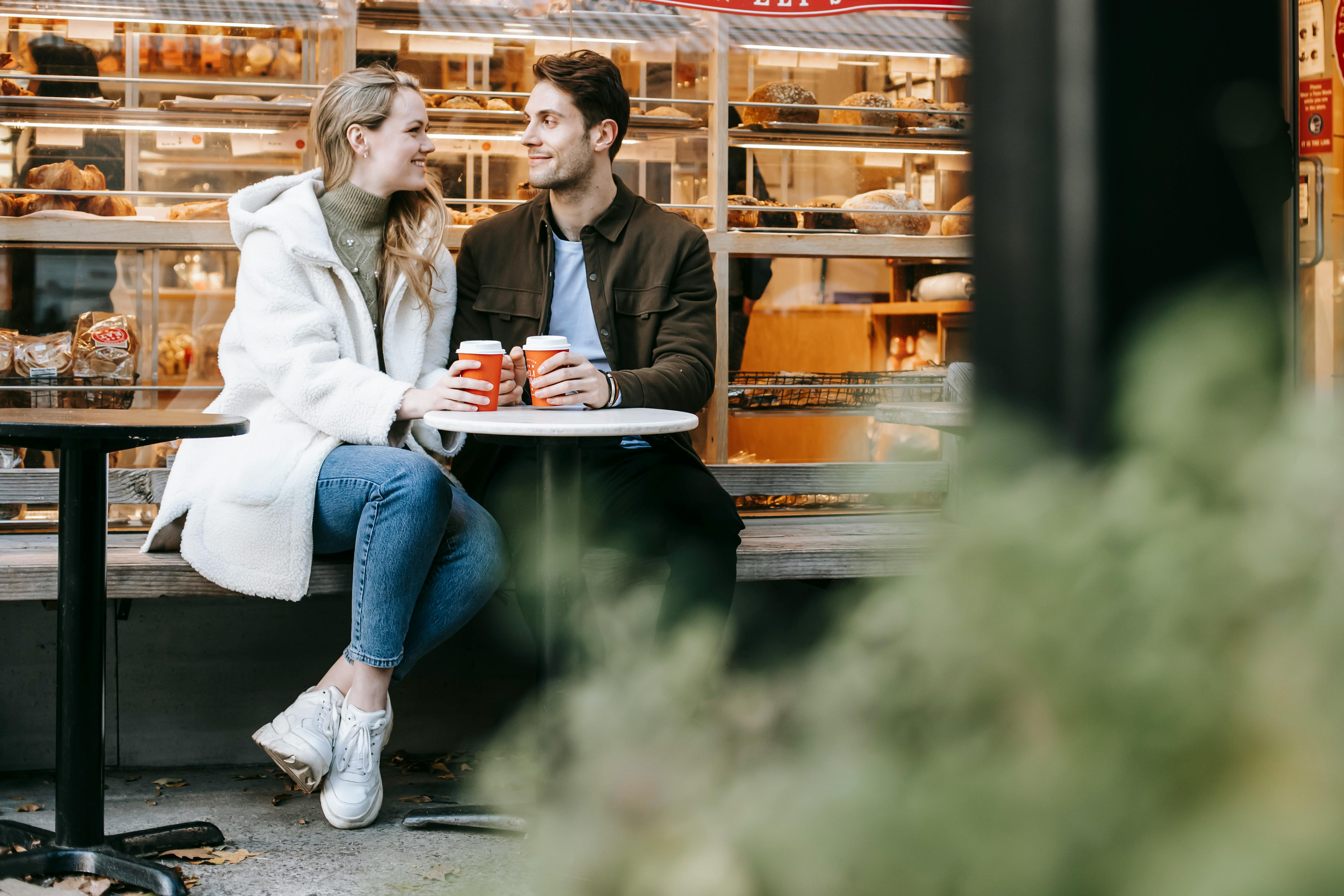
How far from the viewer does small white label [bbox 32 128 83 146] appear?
3545 millimetres

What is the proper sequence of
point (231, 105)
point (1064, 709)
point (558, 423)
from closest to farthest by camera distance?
point (1064, 709) < point (558, 423) < point (231, 105)

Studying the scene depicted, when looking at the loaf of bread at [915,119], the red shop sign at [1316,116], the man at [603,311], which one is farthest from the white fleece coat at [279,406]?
the red shop sign at [1316,116]

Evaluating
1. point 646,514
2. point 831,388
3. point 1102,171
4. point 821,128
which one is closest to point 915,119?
point 821,128

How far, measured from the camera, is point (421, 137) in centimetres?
280

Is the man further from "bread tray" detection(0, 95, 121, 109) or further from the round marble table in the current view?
"bread tray" detection(0, 95, 121, 109)

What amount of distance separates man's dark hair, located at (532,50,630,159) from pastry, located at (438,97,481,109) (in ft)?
2.81

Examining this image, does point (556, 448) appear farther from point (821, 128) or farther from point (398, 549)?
point (821, 128)

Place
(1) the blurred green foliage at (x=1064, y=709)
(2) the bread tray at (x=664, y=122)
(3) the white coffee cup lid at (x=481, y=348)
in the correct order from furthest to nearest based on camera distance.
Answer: (2) the bread tray at (x=664, y=122)
(3) the white coffee cup lid at (x=481, y=348)
(1) the blurred green foliage at (x=1064, y=709)

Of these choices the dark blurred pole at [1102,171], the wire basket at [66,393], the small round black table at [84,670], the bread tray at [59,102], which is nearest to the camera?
the dark blurred pole at [1102,171]

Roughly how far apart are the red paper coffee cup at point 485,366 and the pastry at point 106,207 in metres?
1.74

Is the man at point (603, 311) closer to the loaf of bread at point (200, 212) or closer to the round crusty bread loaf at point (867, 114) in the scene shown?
the loaf of bread at point (200, 212)

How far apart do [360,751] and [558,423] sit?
2.76ft

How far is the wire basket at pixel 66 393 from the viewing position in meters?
3.40

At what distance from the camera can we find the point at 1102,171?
616mm
